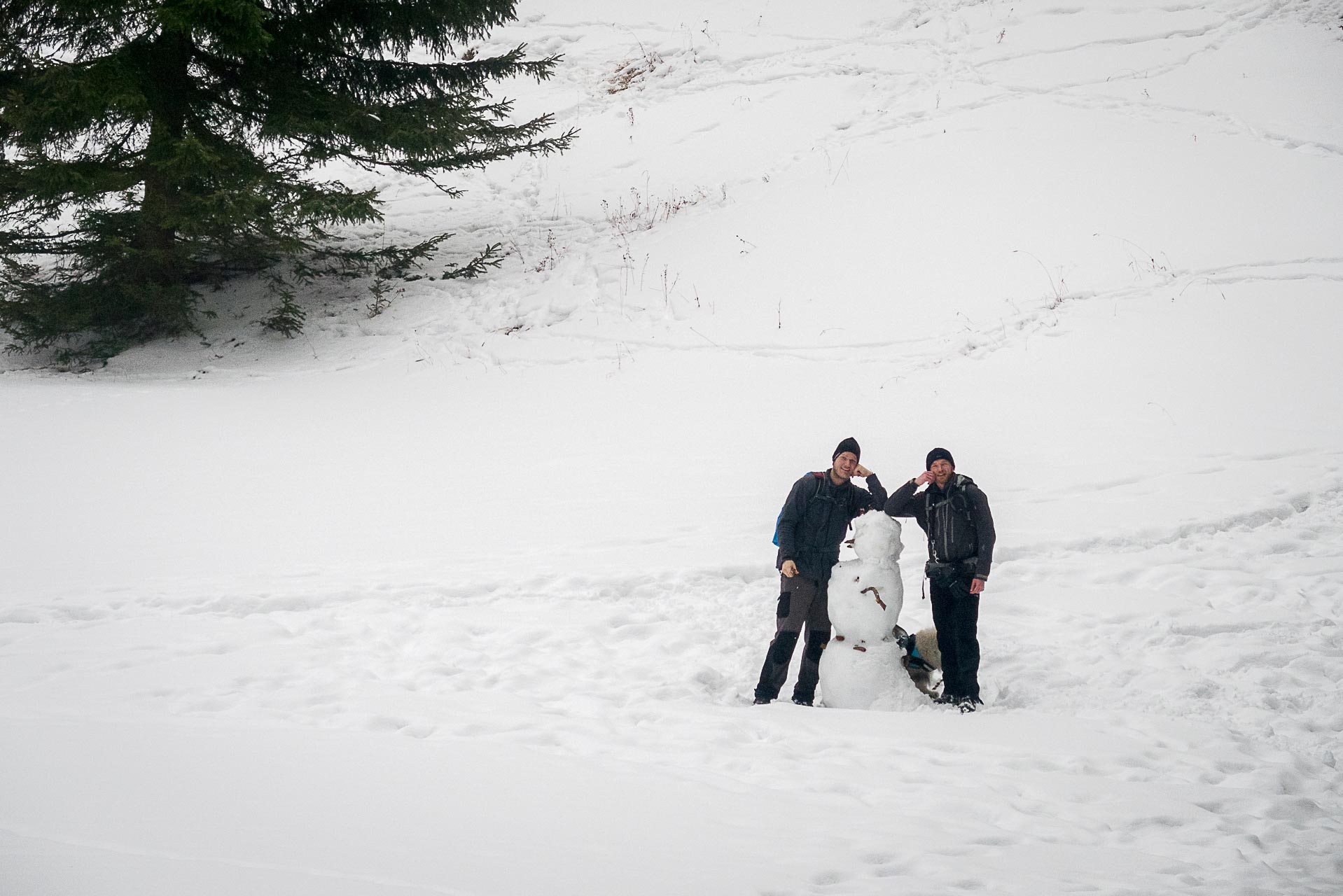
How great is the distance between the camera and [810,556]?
221 inches

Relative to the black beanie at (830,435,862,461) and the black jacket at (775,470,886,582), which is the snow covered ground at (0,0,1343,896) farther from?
the black beanie at (830,435,862,461)

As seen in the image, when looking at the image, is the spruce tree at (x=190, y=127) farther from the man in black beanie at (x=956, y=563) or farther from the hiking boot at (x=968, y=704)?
the hiking boot at (x=968, y=704)

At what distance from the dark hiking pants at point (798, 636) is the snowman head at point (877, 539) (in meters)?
0.49

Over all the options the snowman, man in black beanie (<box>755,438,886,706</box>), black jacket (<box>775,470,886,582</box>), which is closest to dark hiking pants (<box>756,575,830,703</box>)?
man in black beanie (<box>755,438,886,706</box>)

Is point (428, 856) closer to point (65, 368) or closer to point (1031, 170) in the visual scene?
point (65, 368)

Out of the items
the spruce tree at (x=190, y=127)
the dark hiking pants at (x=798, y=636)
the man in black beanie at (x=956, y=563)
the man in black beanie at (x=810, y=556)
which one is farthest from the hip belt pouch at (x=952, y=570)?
the spruce tree at (x=190, y=127)

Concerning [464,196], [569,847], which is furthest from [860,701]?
[464,196]

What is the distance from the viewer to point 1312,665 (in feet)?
17.7

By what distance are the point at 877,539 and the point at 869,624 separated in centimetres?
56

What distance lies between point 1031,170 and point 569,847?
46.8 ft

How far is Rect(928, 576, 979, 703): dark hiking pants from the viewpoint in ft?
17.7

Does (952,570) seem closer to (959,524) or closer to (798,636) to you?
(959,524)

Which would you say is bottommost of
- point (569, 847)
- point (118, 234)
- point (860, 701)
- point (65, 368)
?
point (860, 701)

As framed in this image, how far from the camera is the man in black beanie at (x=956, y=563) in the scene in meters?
5.38
